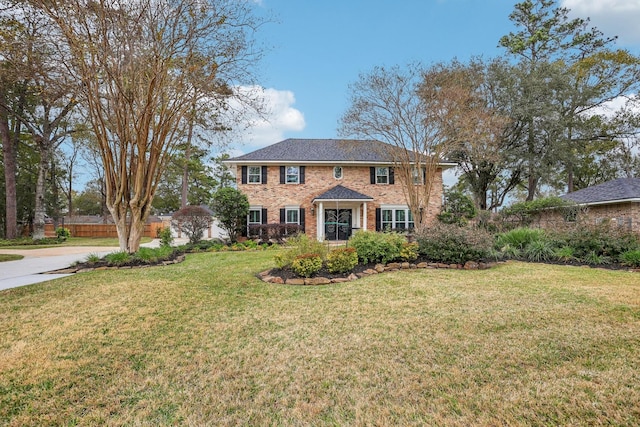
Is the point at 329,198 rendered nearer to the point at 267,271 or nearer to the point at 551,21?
the point at 267,271

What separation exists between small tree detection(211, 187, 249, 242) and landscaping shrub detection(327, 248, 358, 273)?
888cm

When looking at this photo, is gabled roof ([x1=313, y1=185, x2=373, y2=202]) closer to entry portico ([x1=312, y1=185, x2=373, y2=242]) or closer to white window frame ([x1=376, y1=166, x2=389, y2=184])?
entry portico ([x1=312, y1=185, x2=373, y2=242])

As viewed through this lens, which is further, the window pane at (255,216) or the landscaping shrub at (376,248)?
the window pane at (255,216)

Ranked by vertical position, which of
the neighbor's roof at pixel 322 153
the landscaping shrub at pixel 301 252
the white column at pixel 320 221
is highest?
the neighbor's roof at pixel 322 153

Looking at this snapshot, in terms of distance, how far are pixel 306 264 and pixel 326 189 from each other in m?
11.7

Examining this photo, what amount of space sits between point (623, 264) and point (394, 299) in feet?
22.3

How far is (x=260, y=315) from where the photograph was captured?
4.33 m

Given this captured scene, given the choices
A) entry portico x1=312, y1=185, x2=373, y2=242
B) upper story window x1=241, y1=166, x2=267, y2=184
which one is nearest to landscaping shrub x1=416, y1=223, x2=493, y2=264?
entry portico x1=312, y1=185, x2=373, y2=242

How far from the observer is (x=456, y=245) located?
7.66 m

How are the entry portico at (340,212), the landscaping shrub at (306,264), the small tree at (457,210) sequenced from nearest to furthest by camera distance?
1. the landscaping shrub at (306,264)
2. the entry portico at (340,212)
3. the small tree at (457,210)

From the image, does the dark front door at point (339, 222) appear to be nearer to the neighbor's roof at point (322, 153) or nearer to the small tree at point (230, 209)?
the neighbor's roof at point (322, 153)

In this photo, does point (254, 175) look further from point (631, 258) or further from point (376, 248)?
point (631, 258)

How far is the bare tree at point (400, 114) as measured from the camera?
1340cm

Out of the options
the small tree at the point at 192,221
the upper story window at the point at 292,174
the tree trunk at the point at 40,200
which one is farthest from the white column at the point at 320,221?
the tree trunk at the point at 40,200
